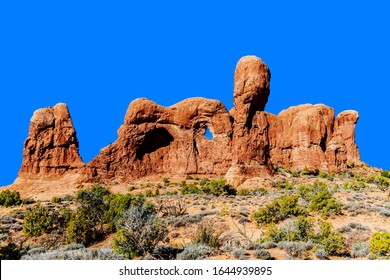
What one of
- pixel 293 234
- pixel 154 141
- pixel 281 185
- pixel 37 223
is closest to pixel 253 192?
pixel 281 185

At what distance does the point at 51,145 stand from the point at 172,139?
44.1ft

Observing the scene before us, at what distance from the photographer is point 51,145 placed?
5059cm

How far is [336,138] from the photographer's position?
5606cm

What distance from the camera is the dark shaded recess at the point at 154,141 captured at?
5006cm

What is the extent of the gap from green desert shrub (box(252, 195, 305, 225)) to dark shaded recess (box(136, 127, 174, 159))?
27640 millimetres

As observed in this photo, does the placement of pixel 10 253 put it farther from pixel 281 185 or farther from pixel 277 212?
pixel 281 185

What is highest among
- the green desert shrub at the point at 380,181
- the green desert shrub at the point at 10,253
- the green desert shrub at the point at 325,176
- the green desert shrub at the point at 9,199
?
the green desert shrub at the point at 325,176

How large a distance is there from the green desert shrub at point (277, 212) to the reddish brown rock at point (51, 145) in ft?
99.4

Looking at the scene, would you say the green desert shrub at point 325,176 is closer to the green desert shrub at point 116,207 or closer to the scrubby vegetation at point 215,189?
the scrubby vegetation at point 215,189

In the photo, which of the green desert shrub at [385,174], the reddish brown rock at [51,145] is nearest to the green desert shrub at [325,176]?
the green desert shrub at [385,174]

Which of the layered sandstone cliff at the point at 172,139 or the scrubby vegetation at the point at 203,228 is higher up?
the layered sandstone cliff at the point at 172,139

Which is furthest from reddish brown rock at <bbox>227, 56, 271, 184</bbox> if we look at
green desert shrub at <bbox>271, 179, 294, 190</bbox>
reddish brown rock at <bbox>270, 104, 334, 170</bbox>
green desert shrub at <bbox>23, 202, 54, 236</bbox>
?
green desert shrub at <bbox>23, 202, 54, 236</bbox>
